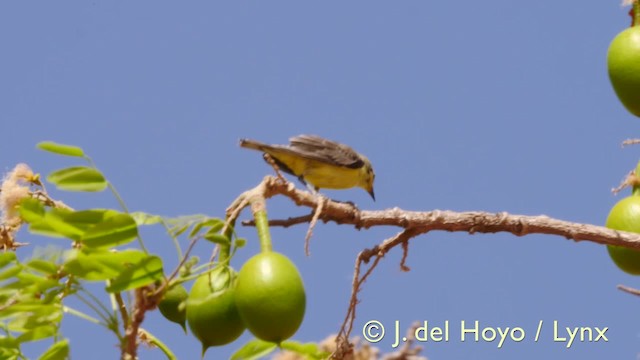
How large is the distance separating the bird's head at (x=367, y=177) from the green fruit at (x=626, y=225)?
427 centimetres

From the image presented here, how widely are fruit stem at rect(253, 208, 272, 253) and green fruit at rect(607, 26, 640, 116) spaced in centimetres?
163

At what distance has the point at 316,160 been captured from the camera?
7.48 metres

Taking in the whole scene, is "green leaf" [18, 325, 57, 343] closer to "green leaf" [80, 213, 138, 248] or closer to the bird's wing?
"green leaf" [80, 213, 138, 248]

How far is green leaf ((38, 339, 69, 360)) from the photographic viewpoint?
266cm

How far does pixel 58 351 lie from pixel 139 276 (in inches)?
11.4

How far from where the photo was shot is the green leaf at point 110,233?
2.67 meters

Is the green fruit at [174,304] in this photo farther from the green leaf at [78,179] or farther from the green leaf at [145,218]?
the green leaf at [78,179]

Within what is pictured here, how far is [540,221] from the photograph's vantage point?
3.95m

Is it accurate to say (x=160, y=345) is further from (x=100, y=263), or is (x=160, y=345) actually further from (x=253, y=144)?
(x=253, y=144)

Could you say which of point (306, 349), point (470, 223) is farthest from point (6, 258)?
point (470, 223)

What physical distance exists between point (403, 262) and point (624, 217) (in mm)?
916

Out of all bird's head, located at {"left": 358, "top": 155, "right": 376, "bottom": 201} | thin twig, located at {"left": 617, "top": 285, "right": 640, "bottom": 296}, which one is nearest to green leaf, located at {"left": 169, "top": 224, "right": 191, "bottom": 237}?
thin twig, located at {"left": 617, "top": 285, "right": 640, "bottom": 296}

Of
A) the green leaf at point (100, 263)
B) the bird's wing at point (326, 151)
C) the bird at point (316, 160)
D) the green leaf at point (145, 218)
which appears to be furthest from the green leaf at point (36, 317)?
the bird's wing at point (326, 151)

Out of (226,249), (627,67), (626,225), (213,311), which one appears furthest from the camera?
(626,225)
